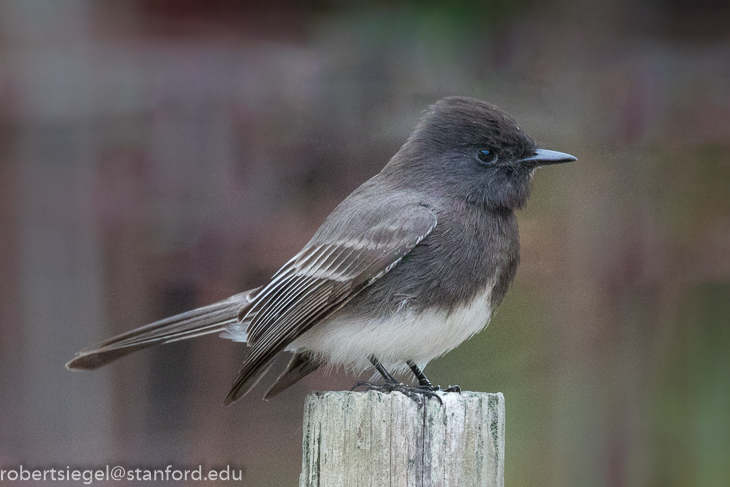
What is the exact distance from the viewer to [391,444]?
2.06 meters

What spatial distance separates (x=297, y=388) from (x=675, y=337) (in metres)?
1.42

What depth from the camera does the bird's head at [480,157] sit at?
2863mm

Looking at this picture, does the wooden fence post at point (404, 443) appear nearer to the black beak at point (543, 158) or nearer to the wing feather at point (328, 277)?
the wing feather at point (328, 277)

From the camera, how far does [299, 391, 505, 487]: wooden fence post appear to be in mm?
2049

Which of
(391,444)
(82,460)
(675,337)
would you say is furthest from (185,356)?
(675,337)

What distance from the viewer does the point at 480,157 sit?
2914 mm

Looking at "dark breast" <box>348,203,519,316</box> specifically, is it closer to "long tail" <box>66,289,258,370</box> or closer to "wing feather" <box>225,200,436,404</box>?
"wing feather" <box>225,200,436,404</box>

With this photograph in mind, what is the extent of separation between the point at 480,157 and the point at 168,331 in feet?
3.73

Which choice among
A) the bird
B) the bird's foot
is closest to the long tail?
the bird

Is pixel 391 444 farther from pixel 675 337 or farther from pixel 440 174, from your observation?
pixel 675 337

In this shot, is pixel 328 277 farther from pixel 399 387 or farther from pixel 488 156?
pixel 488 156

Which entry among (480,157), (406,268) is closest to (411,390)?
(406,268)

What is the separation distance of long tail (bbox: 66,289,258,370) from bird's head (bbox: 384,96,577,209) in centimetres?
77

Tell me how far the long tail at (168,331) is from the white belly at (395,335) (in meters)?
0.32
